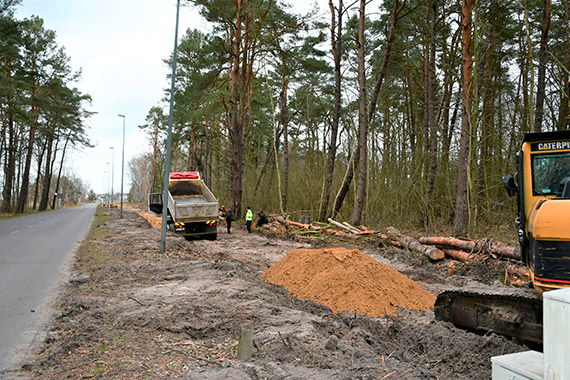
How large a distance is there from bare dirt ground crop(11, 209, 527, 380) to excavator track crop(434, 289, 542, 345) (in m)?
0.16

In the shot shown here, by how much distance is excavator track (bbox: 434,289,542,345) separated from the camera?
4.60 m

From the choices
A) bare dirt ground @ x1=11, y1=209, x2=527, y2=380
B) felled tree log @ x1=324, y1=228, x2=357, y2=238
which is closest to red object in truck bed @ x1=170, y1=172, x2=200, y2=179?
felled tree log @ x1=324, y1=228, x2=357, y2=238

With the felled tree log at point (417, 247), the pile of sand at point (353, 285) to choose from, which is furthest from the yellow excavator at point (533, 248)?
the felled tree log at point (417, 247)

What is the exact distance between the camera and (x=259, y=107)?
1179 inches

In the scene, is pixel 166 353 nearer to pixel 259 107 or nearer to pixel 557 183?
pixel 557 183

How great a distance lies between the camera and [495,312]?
4949 mm

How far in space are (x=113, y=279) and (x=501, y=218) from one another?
12711mm

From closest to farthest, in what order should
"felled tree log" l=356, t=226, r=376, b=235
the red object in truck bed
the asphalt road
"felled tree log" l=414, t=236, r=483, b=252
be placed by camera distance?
the asphalt road
"felled tree log" l=414, t=236, r=483, b=252
"felled tree log" l=356, t=226, r=376, b=235
the red object in truck bed

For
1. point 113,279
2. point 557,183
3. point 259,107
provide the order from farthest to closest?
point 259,107
point 113,279
point 557,183

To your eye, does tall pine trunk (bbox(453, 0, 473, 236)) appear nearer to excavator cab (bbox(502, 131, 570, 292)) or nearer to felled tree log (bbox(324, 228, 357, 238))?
felled tree log (bbox(324, 228, 357, 238))

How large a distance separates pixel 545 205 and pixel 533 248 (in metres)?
0.55

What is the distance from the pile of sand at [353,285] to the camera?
7.13 meters

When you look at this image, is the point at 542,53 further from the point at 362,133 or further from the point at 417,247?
the point at 417,247

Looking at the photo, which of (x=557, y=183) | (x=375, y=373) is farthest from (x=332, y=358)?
(x=557, y=183)
